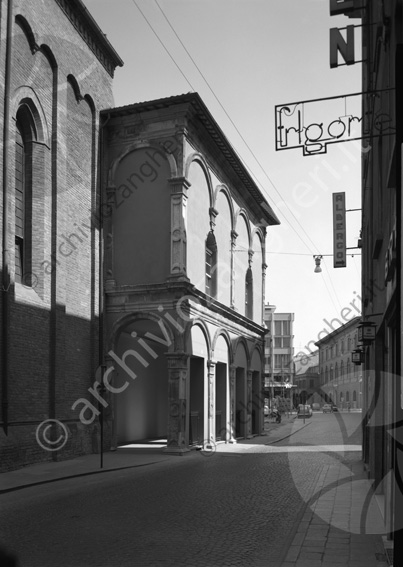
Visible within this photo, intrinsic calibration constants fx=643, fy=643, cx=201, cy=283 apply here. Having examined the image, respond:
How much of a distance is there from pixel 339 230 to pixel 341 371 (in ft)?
204

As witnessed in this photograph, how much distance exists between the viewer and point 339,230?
2419 cm

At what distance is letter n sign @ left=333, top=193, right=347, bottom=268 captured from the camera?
78.8 ft

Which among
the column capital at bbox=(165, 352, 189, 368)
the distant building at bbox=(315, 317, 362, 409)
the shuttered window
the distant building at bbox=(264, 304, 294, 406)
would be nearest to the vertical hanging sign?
the column capital at bbox=(165, 352, 189, 368)

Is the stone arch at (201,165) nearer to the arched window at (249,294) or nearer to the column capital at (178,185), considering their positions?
the column capital at (178,185)

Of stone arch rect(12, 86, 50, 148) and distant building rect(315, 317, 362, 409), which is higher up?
stone arch rect(12, 86, 50, 148)

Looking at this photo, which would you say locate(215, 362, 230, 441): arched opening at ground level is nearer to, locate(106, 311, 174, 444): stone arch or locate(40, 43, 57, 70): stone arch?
locate(106, 311, 174, 444): stone arch

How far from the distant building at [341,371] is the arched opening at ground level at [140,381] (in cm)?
4655

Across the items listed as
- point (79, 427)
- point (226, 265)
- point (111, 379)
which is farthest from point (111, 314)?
point (226, 265)

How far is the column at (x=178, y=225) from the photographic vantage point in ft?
69.1

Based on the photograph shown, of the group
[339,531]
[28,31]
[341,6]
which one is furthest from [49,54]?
[339,531]

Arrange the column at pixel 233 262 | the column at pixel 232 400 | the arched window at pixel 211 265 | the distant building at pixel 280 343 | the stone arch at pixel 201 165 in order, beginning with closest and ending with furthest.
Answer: the stone arch at pixel 201 165 < the arched window at pixel 211 265 < the column at pixel 232 400 < the column at pixel 233 262 < the distant building at pixel 280 343

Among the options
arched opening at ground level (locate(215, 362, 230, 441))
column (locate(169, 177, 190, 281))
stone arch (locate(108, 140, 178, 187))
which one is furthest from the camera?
arched opening at ground level (locate(215, 362, 230, 441))

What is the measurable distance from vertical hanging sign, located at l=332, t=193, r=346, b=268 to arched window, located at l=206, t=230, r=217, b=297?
4.62m

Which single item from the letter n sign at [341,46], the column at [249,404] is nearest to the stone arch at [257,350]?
the column at [249,404]
